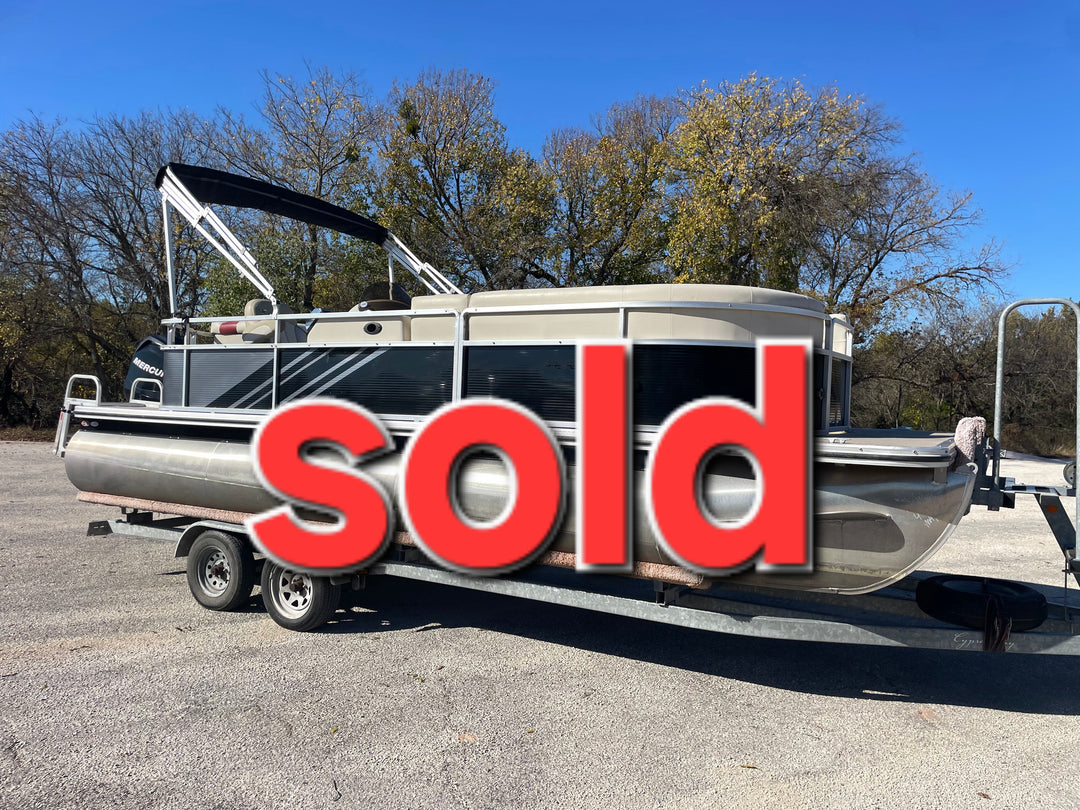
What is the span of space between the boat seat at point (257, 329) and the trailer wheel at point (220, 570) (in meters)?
1.62

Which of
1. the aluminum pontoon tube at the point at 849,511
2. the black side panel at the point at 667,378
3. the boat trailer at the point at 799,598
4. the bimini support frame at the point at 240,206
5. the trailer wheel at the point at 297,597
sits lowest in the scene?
the trailer wheel at the point at 297,597

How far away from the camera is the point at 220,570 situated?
6.17m

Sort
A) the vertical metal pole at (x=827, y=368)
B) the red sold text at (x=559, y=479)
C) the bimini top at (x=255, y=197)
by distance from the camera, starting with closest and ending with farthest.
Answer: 1. the red sold text at (x=559, y=479)
2. the vertical metal pole at (x=827, y=368)
3. the bimini top at (x=255, y=197)

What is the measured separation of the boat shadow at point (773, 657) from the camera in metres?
4.77

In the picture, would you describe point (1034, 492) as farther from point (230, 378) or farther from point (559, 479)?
point (230, 378)

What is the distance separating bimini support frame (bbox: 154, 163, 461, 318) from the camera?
6.37 metres

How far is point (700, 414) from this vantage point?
424 cm

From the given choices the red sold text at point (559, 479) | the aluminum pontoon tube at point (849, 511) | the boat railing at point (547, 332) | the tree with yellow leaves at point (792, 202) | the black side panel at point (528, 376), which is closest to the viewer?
the aluminum pontoon tube at point (849, 511)

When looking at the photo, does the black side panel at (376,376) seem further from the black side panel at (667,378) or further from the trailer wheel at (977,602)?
the trailer wheel at (977,602)

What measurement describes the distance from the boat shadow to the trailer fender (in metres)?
1.01

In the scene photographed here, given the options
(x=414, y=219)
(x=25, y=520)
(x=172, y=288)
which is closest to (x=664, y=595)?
(x=172, y=288)

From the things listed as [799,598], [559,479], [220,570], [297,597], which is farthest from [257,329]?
[799,598]

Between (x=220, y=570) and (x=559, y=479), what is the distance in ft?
10.9

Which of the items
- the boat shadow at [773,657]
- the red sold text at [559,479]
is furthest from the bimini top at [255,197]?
the boat shadow at [773,657]
